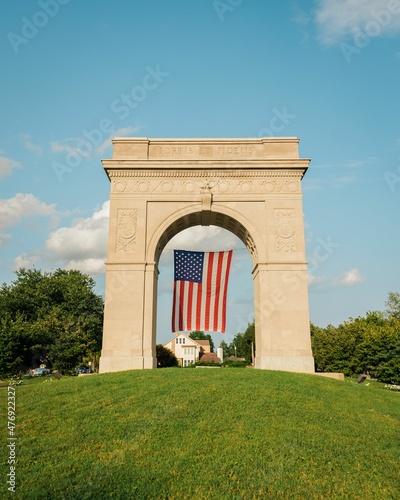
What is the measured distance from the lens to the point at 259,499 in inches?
282

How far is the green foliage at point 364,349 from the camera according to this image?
34219mm

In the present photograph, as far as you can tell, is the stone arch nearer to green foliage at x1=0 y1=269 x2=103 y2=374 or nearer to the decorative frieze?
the decorative frieze

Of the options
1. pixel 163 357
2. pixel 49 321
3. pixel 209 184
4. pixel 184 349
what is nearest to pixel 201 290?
pixel 209 184

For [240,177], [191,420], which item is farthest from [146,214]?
[191,420]

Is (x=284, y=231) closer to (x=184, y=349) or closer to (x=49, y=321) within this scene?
(x=49, y=321)

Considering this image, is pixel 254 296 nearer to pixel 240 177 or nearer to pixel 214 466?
pixel 240 177

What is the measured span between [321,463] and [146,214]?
1498 centimetres

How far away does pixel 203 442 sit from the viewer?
923 centimetres

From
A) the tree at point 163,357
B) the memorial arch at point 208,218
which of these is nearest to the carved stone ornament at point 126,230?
the memorial arch at point 208,218

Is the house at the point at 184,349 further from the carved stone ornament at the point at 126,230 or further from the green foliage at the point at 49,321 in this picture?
the carved stone ornament at the point at 126,230

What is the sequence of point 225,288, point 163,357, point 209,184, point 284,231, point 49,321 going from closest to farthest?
point 284,231 < point 225,288 < point 209,184 < point 49,321 < point 163,357

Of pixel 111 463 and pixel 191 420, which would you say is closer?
pixel 111 463

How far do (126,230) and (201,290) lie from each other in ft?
15.7

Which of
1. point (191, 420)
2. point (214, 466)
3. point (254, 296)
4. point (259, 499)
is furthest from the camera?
point (254, 296)
